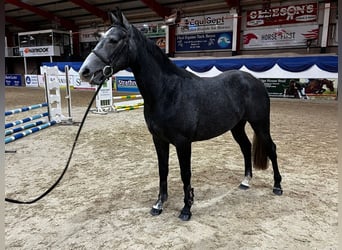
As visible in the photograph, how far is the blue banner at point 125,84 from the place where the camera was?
13.0m

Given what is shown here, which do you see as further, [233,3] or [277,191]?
[233,3]

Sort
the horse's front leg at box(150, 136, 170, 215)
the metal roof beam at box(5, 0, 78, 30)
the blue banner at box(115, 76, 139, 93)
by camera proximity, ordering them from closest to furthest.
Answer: the horse's front leg at box(150, 136, 170, 215)
the blue banner at box(115, 76, 139, 93)
the metal roof beam at box(5, 0, 78, 30)

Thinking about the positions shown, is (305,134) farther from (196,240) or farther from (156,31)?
(156,31)

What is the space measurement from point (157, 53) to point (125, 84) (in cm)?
1182

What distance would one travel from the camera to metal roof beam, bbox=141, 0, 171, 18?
45.3ft

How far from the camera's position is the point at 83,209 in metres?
2.24

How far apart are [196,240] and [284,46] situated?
1256 cm

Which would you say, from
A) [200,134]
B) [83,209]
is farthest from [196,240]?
[83,209]

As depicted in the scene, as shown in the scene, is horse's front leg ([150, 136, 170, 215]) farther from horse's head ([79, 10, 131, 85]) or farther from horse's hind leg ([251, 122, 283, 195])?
horse's hind leg ([251, 122, 283, 195])

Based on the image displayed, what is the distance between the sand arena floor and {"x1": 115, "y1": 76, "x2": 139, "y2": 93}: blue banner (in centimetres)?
888

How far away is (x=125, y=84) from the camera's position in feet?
43.9

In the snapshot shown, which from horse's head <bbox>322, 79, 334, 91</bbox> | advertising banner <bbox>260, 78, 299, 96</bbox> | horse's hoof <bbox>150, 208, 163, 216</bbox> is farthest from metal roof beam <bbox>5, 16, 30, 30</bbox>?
horse's hoof <bbox>150, 208, 163, 216</bbox>

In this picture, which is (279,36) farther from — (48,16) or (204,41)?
(48,16)

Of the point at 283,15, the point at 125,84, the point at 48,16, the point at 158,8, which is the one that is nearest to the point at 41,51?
the point at 48,16
